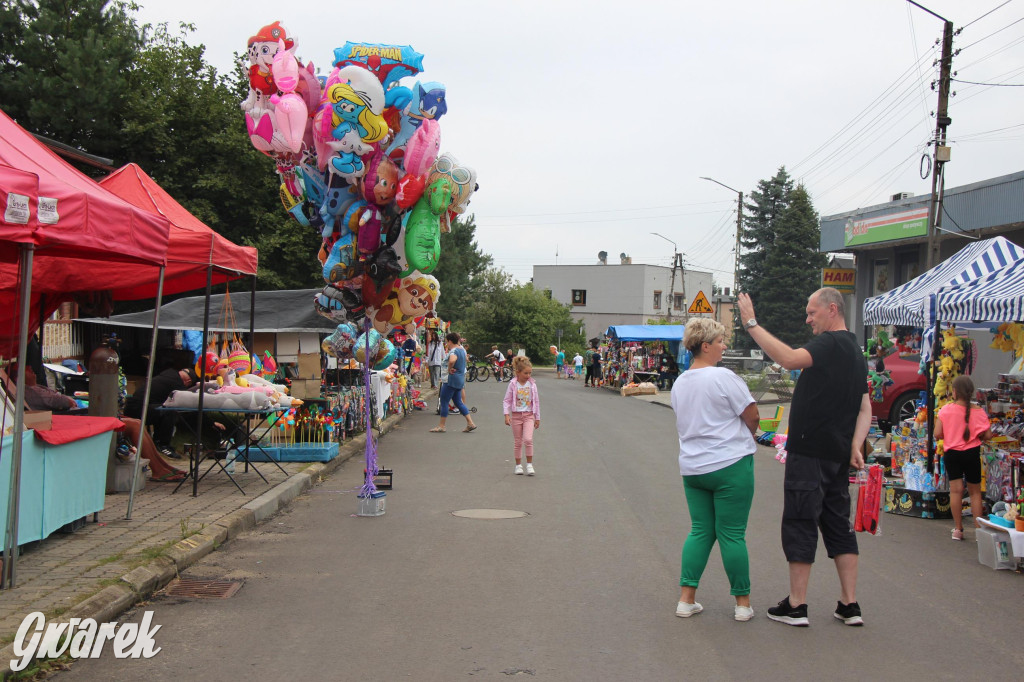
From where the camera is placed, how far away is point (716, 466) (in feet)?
17.5

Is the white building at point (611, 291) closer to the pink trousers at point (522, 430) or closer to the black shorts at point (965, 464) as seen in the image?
the pink trousers at point (522, 430)

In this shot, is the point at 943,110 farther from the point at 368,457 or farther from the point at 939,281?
the point at 368,457

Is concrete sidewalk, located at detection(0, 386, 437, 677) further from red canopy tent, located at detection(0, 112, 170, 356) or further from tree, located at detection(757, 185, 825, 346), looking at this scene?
tree, located at detection(757, 185, 825, 346)

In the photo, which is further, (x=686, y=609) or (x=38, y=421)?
(x=38, y=421)

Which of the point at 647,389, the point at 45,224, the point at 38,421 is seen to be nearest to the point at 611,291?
the point at 647,389

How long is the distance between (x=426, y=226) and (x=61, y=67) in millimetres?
17296

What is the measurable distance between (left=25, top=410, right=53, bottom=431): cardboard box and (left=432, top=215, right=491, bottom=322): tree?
132 ft

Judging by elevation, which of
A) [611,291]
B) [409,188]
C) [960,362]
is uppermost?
[611,291]

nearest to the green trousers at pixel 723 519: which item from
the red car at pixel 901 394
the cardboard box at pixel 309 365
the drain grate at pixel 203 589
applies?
the drain grate at pixel 203 589

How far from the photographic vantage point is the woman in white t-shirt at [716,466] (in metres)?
5.34

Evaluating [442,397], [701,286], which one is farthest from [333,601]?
[701,286]

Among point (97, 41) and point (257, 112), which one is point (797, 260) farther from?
Result: point (257, 112)

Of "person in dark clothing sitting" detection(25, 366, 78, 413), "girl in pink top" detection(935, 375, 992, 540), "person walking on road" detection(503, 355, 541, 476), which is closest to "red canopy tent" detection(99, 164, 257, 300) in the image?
"person in dark clothing sitting" detection(25, 366, 78, 413)

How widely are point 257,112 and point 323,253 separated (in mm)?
1829
